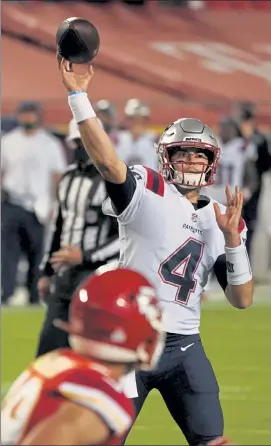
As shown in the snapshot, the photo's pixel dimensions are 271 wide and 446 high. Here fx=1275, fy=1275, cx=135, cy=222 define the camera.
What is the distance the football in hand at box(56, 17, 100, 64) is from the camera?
385cm

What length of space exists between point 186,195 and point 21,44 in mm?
14564

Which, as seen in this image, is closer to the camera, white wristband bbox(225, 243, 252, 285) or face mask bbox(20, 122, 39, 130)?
white wristband bbox(225, 243, 252, 285)

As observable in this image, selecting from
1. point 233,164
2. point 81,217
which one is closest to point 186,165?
point 81,217

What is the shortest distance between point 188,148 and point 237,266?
46 cm

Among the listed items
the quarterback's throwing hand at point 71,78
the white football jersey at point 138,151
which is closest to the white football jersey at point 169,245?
the quarterback's throwing hand at point 71,78

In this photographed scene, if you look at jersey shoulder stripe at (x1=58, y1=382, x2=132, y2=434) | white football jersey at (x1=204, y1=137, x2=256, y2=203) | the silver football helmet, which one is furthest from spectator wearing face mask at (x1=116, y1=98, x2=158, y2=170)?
jersey shoulder stripe at (x1=58, y1=382, x2=132, y2=434)

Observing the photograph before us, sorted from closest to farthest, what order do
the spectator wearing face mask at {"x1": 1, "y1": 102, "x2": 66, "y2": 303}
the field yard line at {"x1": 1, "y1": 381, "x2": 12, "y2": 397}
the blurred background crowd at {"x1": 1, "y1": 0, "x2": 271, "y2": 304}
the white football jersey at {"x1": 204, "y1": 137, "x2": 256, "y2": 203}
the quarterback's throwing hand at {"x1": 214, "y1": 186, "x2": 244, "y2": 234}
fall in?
the quarterback's throwing hand at {"x1": 214, "y1": 186, "x2": 244, "y2": 234}, the field yard line at {"x1": 1, "y1": 381, "x2": 12, "y2": 397}, the spectator wearing face mask at {"x1": 1, "y1": 102, "x2": 66, "y2": 303}, the blurred background crowd at {"x1": 1, "y1": 0, "x2": 271, "y2": 304}, the white football jersey at {"x1": 204, "y1": 137, "x2": 256, "y2": 203}

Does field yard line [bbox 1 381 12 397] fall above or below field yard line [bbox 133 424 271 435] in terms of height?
below

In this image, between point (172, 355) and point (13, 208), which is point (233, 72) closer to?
point (13, 208)

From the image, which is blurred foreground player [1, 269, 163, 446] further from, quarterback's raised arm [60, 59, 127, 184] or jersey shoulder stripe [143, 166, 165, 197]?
jersey shoulder stripe [143, 166, 165, 197]

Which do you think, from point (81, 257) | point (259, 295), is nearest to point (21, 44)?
point (259, 295)

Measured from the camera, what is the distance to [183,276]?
4.23 meters

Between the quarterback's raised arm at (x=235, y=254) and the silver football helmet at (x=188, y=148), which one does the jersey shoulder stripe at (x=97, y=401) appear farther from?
the silver football helmet at (x=188, y=148)

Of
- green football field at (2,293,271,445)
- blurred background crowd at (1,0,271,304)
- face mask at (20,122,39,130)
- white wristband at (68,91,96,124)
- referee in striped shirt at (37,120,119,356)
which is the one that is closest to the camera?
white wristband at (68,91,96,124)
